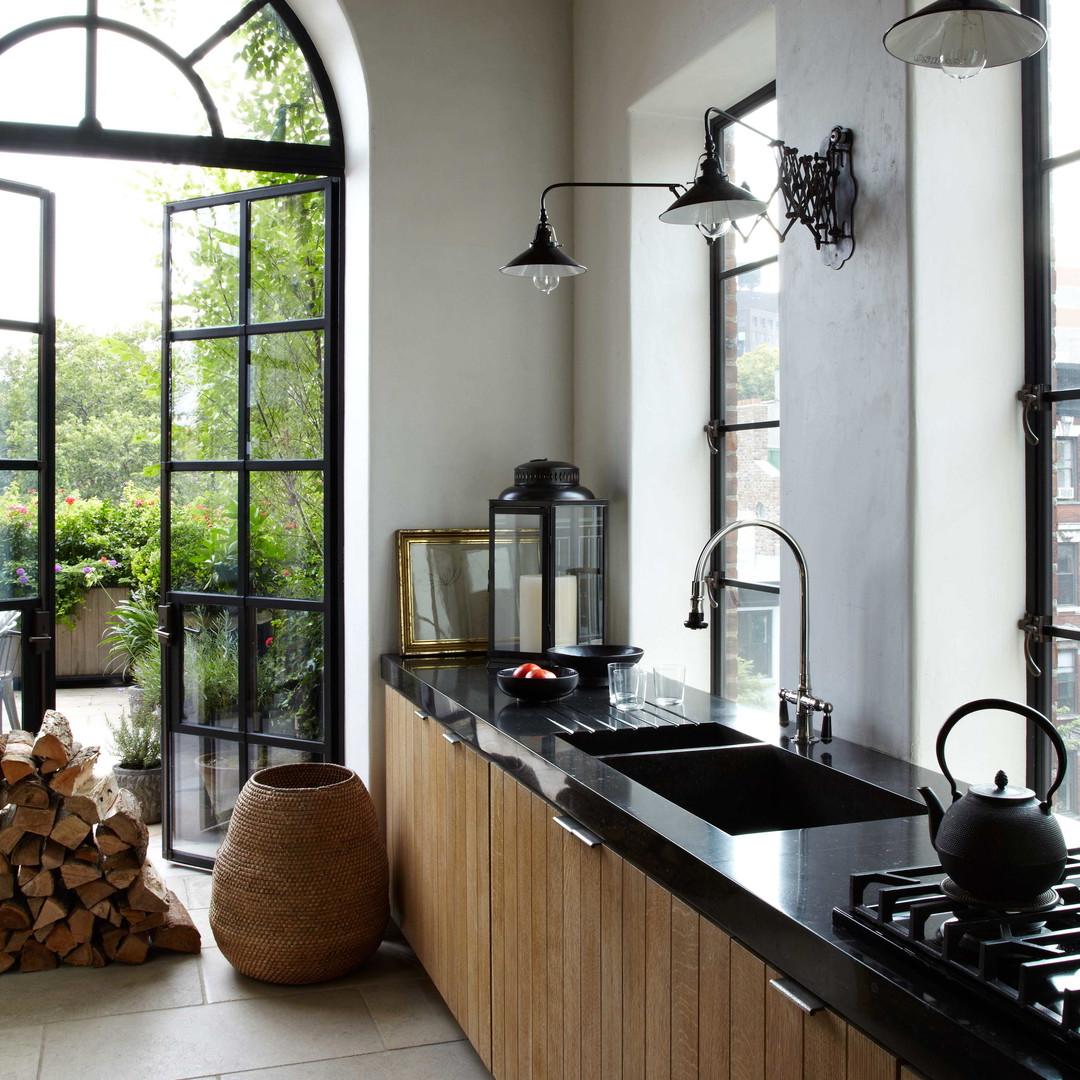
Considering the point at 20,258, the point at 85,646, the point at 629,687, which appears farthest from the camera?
the point at 85,646

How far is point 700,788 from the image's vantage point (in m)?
2.35

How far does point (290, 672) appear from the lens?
12.8 ft

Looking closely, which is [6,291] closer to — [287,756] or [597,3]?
[287,756]

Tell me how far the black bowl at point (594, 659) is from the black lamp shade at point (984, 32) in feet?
5.82

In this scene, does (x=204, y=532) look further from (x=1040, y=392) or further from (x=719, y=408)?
(x=1040, y=392)

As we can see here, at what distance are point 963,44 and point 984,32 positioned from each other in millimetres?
31

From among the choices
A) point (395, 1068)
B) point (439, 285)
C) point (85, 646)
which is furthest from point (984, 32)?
point (85, 646)

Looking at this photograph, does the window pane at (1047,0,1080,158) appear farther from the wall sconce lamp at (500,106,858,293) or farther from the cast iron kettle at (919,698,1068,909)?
the cast iron kettle at (919,698,1068,909)

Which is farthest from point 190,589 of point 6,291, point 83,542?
point 83,542

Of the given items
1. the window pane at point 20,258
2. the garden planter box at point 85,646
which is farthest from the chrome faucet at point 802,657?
the garden planter box at point 85,646

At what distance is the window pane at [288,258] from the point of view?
384 centimetres

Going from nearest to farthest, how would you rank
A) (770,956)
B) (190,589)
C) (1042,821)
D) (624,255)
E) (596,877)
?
(1042,821) < (770,956) < (596,877) < (624,255) < (190,589)

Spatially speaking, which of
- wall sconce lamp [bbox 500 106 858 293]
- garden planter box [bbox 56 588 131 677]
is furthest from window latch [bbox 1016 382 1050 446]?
garden planter box [bbox 56 588 131 677]

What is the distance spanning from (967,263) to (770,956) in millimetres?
1450
